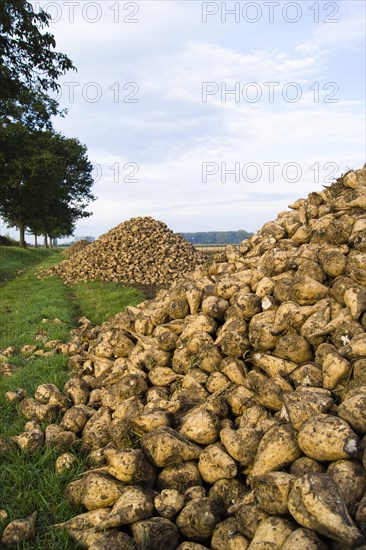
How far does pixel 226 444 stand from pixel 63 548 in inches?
48.1

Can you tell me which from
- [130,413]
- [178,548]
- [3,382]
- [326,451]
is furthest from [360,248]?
[3,382]

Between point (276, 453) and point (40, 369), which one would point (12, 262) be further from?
point (276, 453)

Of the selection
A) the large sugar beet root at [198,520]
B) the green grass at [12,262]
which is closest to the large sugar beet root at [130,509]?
the large sugar beet root at [198,520]

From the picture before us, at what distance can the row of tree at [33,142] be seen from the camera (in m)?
14.5

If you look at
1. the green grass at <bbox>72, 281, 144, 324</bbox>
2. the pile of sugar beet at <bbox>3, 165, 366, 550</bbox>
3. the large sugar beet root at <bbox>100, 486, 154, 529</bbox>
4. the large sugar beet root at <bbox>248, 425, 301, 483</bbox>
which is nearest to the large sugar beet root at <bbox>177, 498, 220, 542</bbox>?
the pile of sugar beet at <bbox>3, 165, 366, 550</bbox>

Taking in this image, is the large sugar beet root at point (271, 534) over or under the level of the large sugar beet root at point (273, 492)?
under

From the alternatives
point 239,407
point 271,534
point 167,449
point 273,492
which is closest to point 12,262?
point 239,407

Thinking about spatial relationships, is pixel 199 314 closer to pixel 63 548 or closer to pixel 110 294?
pixel 63 548

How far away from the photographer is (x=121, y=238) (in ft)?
59.9

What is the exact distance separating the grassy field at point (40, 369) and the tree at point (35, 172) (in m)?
11.9

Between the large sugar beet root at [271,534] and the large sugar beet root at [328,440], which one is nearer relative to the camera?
the large sugar beet root at [271,534]

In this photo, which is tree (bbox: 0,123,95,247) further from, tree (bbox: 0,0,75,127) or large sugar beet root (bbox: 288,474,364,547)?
large sugar beet root (bbox: 288,474,364,547)

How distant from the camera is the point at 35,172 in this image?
26.3 m

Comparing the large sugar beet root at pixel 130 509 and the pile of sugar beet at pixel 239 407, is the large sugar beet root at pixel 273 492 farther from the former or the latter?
the large sugar beet root at pixel 130 509
